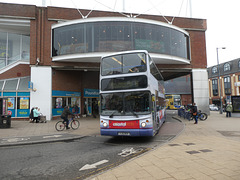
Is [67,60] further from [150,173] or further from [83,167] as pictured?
[150,173]

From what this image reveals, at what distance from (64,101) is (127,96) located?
13712 millimetres

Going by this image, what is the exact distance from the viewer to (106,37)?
18.0 metres

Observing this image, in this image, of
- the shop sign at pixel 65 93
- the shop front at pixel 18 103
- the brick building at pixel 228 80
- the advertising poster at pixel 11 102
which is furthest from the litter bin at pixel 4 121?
the brick building at pixel 228 80

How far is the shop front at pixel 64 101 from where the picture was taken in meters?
18.7

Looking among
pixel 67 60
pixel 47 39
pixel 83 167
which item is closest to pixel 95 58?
pixel 67 60

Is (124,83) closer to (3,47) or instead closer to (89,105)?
(89,105)

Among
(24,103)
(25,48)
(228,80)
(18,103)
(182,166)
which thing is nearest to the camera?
(182,166)

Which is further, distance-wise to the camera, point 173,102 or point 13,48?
point 173,102

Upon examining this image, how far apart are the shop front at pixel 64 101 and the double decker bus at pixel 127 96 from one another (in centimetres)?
1198

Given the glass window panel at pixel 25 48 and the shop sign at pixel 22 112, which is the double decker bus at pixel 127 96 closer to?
the shop sign at pixel 22 112

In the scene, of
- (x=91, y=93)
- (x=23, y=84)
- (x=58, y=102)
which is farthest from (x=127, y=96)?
(x=91, y=93)

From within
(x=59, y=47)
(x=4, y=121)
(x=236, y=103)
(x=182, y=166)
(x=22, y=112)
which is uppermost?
(x=59, y=47)

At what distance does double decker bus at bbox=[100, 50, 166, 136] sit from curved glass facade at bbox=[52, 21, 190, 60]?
401 inches

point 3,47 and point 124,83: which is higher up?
point 3,47
